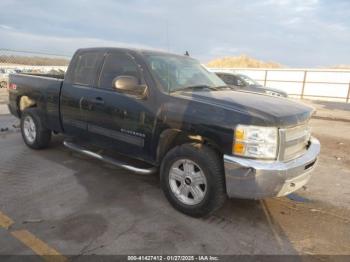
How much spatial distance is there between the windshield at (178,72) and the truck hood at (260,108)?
32cm

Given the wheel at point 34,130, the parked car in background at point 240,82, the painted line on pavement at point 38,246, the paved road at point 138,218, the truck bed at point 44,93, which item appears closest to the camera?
the painted line on pavement at point 38,246

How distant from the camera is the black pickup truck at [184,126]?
304cm

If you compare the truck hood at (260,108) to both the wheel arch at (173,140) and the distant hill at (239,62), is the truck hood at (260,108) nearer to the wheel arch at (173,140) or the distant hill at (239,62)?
the wheel arch at (173,140)

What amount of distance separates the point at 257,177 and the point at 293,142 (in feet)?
2.33

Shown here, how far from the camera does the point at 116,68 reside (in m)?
4.31

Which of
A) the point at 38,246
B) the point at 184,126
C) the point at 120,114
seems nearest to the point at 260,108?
the point at 184,126

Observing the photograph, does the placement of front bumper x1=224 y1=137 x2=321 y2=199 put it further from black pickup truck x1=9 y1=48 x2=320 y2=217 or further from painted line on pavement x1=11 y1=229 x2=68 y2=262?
painted line on pavement x1=11 y1=229 x2=68 y2=262

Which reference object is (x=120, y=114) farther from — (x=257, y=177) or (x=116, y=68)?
(x=257, y=177)

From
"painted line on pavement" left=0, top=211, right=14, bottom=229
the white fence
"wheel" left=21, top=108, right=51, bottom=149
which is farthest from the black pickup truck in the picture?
the white fence

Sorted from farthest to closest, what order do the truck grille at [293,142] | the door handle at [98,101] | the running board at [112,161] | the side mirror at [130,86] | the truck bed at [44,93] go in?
the truck bed at [44,93] → the door handle at [98,101] → the running board at [112,161] → the side mirror at [130,86] → the truck grille at [293,142]

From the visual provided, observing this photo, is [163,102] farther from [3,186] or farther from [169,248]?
→ [3,186]

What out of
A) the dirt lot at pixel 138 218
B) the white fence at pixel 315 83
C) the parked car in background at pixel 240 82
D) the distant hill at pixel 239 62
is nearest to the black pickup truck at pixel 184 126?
the dirt lot at pixel 138 218

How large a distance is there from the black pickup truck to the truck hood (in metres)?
0.01

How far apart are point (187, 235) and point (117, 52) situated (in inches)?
109
